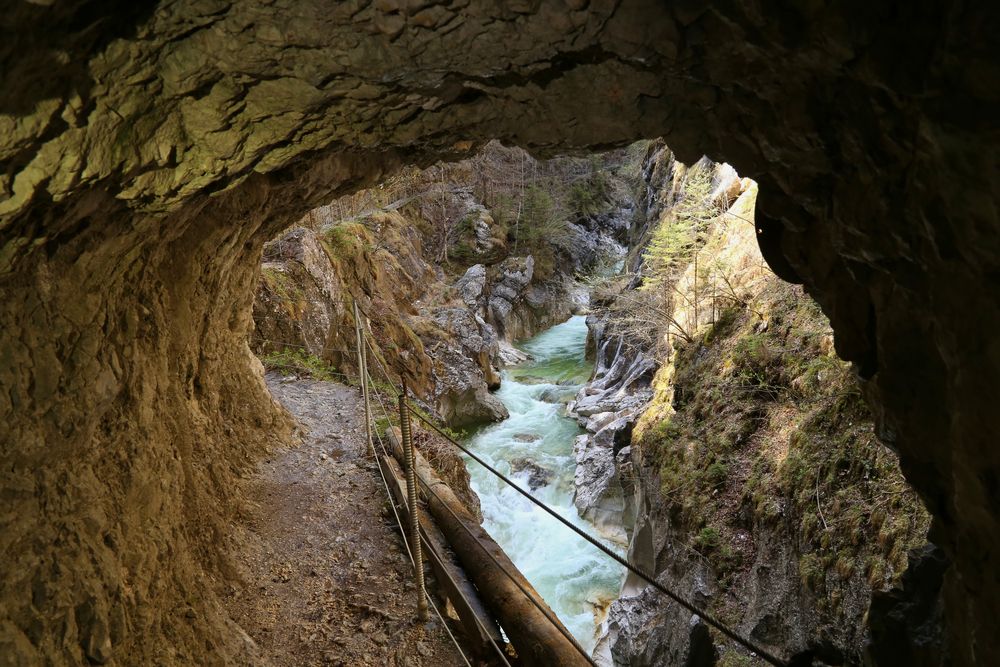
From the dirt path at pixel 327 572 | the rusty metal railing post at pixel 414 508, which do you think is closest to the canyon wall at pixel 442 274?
the rusty metal railing post at pixel 414 508

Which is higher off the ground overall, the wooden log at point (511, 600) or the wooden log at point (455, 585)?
the wooden log at point (511, 600)

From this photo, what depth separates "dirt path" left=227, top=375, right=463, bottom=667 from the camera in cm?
461

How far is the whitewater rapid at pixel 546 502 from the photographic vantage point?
10.0 m

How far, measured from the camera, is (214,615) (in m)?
4.02

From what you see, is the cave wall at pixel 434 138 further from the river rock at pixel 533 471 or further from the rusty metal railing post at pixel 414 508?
the river rock at pixel 533 471

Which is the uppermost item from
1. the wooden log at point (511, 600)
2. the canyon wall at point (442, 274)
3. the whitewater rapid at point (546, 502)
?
the canyon wall at point (442, 274)

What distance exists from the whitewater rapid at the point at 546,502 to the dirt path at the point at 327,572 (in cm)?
478

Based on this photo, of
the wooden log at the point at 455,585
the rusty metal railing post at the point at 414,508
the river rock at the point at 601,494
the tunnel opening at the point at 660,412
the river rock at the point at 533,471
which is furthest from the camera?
the river rock at the point at 533,471

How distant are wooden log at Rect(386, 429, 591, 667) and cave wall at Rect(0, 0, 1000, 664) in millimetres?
2256

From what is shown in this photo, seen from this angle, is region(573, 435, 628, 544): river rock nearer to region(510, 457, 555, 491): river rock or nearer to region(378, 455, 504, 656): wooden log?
region(510, 457, 555, 491): river rock

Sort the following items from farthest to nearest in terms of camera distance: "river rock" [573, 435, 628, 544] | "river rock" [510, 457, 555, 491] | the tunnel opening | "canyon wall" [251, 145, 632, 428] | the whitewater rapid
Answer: "river rock" [510, 457, 555, 491] → "canyon wall" [251, 145, 632, 428] → "river rock" [573, 435, 628, 544] → the whitewater rapid → the tunnel opening

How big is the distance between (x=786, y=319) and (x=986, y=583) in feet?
20.2

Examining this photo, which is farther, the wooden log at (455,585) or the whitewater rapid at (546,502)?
the whitewater rapid at (546,502)

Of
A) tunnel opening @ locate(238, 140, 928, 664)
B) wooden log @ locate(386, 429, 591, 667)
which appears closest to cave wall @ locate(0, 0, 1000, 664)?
tunnel opening @ locate(238, 140, 928, 664)
